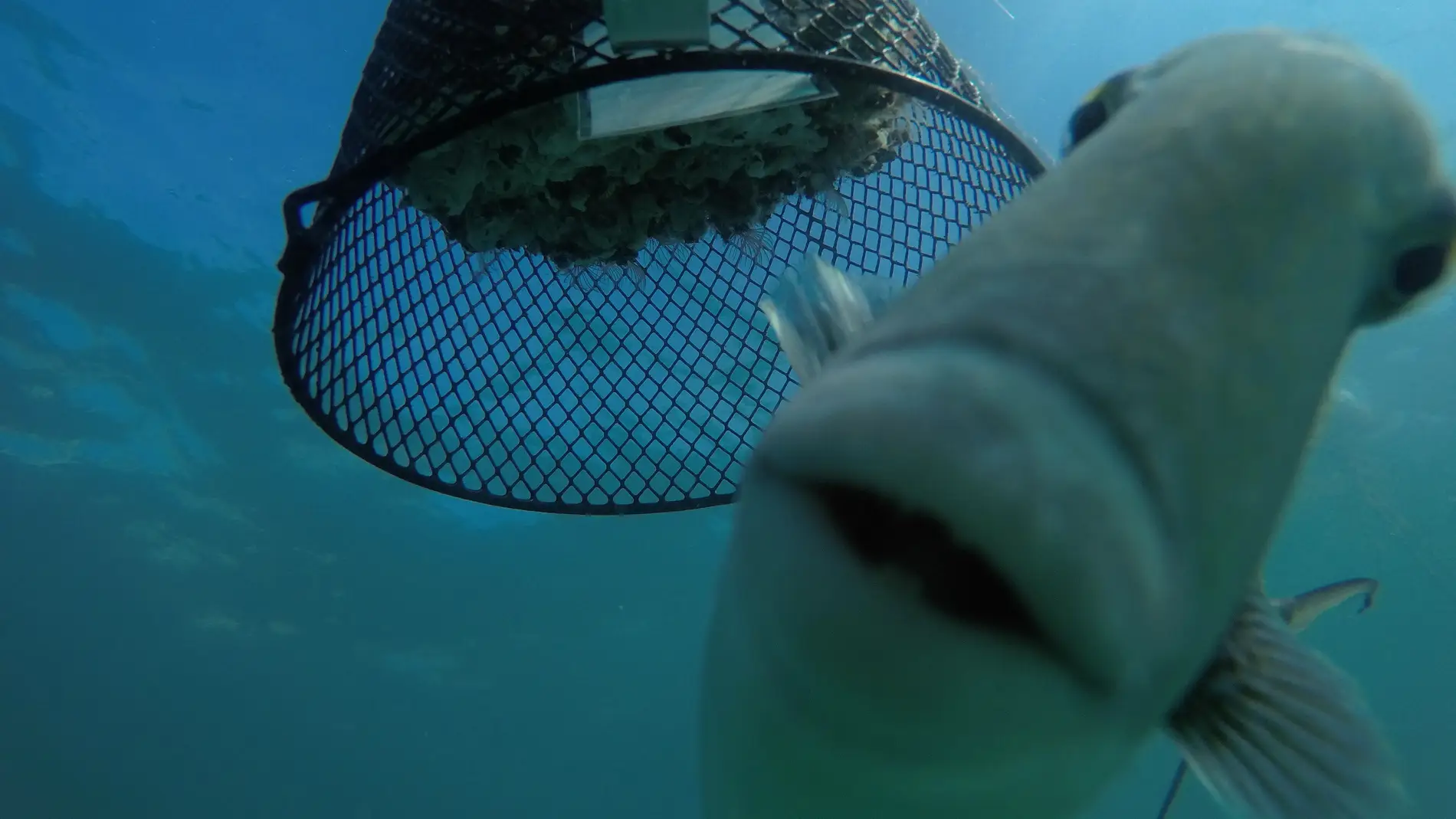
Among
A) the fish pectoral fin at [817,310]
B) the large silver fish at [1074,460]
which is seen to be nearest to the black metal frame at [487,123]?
the fish pectoral fin at [817,310]

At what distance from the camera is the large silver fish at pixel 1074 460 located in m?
0.49

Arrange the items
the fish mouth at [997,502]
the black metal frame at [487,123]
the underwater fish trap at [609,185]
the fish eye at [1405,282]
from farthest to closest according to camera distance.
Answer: the underwater fish trap at [609,185] < the black metal frame at [487,123] < the fish eye at [1405,282] < the fish mouth at [997,502]

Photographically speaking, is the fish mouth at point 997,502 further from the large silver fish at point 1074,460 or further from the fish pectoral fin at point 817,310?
the fish pectoral fin at point 817,310

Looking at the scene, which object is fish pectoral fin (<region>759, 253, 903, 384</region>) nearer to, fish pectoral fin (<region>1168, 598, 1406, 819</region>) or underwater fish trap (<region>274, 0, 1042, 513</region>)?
fish pectoral fin (<region>1168, 598, 1406, 819</region>)

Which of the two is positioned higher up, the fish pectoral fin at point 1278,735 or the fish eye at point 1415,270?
the fish eye at point 1415,270

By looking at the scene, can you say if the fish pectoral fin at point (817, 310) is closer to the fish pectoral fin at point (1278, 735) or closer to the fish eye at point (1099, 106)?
the fish eye at point (1099, 106)

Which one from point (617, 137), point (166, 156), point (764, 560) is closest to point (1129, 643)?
point (764, 560)

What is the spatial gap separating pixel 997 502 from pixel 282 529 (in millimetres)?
25273

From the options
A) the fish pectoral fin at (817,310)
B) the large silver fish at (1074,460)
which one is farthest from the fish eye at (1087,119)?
the fish pectoral fin at (817,310)

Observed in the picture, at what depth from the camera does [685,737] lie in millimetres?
38781

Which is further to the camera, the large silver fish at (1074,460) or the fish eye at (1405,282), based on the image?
the fish eye at (1405,282)

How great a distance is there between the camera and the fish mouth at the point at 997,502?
1.57 ft

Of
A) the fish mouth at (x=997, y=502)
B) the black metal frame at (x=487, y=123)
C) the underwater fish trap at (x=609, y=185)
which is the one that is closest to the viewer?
the fish mouth at (x=997, y=502)

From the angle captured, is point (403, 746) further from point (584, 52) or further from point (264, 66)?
point (584, 52)
